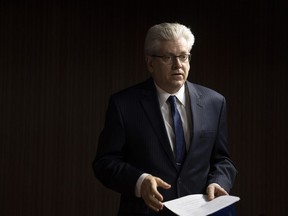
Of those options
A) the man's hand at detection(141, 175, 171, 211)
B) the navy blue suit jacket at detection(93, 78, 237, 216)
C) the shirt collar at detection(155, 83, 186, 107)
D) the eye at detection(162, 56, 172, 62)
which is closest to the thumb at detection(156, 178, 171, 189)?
the man's hand at detection(141, 175, 171, 211)

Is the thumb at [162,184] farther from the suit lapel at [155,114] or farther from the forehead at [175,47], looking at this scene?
the forehead at [175,47]

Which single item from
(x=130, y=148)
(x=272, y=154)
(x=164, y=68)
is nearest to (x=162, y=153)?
(x=130, y=148)

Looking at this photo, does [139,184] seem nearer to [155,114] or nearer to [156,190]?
[156,190]

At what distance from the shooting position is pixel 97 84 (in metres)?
3.85

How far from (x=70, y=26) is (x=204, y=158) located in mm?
2083

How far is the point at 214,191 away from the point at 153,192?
→ 275mm

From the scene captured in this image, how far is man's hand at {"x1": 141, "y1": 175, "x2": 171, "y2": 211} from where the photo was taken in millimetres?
→ 1732

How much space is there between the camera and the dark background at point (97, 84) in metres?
3.72

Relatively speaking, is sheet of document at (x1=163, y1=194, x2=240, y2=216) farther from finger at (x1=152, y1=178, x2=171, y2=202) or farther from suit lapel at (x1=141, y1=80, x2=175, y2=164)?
suit lapel at (x1=141, y1=80, x2=175, y2=164)

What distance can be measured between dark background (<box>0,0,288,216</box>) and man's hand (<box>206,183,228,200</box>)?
2.00 meters

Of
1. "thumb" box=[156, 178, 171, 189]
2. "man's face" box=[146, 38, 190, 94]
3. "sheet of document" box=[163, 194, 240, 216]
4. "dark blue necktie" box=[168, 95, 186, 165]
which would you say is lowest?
"sheet of document" box=[163, 194, 240, 216]

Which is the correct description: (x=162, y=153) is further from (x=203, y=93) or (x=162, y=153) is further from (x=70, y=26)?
(x=70, y=26)

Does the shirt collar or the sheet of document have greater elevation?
the shirt collar

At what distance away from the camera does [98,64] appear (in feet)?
12.6
